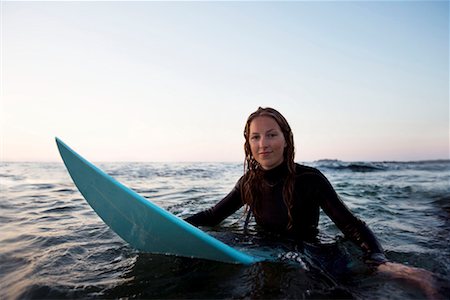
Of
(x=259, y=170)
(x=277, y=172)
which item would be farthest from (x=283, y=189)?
(x=259, y=170)

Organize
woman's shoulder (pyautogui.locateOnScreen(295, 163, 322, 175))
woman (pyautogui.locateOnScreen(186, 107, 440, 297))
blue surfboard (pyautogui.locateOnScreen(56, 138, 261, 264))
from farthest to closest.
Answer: woman's shoulder (pyautogui.locateOnScreen(295, 163, 322, 175))
woman (pyautogui.locateOnScreen(186, 107, 440, 297))
blue surfboard (pyautogui.locateOnScreen(56, 138, 261, 264))

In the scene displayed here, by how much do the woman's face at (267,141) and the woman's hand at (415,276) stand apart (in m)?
1.28

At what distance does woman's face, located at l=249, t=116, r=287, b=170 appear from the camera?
110 inches

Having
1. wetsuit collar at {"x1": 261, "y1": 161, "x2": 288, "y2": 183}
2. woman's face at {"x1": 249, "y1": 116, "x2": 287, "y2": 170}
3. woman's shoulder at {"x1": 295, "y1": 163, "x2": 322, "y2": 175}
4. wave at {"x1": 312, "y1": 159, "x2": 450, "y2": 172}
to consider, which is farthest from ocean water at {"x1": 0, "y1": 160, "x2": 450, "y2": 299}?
wave at {"x1": 312, "y1": 159, "x2": 450, "y2": 172}

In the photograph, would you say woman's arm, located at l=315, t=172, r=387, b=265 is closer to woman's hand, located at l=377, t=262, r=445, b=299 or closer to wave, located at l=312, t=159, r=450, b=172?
woman's hand, located at l=377, t=262, r=445, b=299

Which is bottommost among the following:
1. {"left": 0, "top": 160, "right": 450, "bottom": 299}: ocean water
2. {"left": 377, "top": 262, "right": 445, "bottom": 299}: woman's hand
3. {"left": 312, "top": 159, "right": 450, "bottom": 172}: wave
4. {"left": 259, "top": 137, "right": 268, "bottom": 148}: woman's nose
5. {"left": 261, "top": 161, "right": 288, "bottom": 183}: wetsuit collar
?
{"left": 0, "top": 160, "right": 450, "bottom": 299}: ocean water

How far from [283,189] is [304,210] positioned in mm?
289

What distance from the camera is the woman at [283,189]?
104 inches

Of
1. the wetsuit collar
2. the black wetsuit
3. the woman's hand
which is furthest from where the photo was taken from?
the wetsuit collar

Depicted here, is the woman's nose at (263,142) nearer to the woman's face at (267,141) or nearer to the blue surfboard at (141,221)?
the woman's face at (267,141)

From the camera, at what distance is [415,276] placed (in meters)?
2.02

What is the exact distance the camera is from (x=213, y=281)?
211 cm

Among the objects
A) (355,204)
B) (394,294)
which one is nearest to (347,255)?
(394,294)

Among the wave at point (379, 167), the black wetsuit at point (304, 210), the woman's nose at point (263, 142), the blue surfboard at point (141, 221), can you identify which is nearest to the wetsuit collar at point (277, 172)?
the black wetsuit at point (304, 210)
